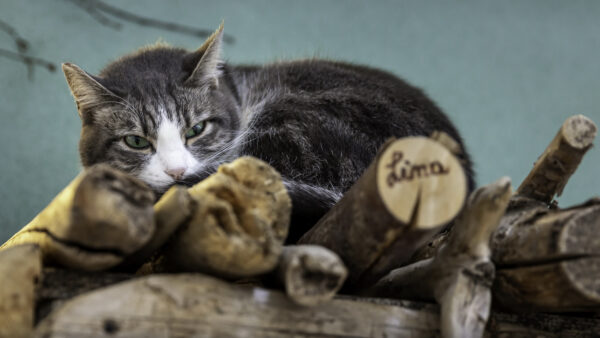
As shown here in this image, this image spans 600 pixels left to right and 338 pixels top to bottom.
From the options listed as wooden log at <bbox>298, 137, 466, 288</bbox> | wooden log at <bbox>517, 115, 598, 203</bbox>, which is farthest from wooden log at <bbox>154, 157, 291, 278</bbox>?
wooden log at <bbox>517, 115, 598, 203</bbox>

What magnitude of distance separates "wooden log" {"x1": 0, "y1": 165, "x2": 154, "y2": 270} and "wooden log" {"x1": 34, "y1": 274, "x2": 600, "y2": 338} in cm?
5

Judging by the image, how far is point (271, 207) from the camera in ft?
2.27

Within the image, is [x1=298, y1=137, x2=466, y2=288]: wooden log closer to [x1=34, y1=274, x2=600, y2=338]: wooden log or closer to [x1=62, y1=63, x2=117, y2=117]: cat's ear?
[x1=34, y1=274, x2=600, y2=338]: wooden log

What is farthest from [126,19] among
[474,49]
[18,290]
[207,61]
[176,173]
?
[18,290]

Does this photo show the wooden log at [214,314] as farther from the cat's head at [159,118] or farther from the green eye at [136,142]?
the green eye at [136,142]

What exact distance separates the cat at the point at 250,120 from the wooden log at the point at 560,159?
29 cm

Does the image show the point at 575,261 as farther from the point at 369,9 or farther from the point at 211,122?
the point at 369,9

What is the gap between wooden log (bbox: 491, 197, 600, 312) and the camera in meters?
0.67

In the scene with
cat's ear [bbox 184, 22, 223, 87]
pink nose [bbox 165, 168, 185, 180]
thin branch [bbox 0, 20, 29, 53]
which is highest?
thin branch [bbox 0, 20, 29, 53]

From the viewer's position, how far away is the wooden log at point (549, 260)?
67 cm

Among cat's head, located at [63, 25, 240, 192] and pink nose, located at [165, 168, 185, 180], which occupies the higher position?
cat's head, located at [63, 25, 240, 192]

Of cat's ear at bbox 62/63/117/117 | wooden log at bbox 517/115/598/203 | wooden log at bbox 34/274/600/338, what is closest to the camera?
wooden log at bbox 34/274/600/338

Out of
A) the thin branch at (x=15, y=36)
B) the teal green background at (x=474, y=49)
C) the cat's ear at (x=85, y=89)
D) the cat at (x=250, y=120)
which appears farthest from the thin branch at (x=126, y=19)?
the cat's ear at (x=85, y=89)

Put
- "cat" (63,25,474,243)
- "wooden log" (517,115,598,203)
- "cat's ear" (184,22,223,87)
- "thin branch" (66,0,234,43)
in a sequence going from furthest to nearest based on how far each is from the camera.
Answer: "thin branch" (66,0,234,43) → "cat's ear" (184,22,223,87) → "cat" (63,25,474,243) → "wooden log" (517,115,598,203)
